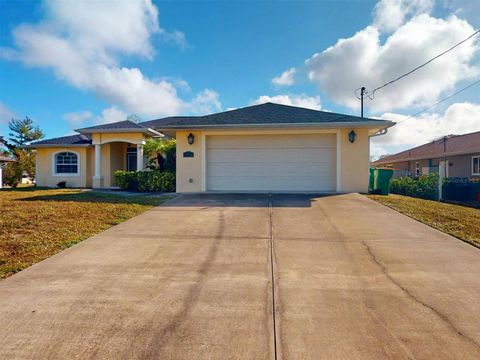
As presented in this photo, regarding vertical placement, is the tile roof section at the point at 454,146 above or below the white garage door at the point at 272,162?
above

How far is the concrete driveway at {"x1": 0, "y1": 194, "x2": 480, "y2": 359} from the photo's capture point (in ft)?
7.12

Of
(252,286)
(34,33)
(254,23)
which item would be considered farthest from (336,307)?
(34,33)

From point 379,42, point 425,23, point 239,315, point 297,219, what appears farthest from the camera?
point 379,42

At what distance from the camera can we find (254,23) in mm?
10992

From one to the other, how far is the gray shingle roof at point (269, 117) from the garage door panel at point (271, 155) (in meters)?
1.19

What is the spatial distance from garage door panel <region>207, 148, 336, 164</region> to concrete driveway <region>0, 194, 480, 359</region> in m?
5.75

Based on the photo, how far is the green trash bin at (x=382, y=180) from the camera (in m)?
11.0

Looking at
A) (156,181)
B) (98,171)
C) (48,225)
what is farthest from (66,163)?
(48,225)

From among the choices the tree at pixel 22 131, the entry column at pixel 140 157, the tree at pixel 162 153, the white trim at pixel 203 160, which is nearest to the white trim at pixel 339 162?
the white trim at pixel 203 160

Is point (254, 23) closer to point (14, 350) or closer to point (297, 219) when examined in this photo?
point (297, 219)

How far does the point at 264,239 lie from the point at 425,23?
11.6m

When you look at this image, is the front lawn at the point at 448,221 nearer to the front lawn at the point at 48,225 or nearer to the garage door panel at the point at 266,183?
the garage door panel at the point at 266,183

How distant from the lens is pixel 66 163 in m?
16.1

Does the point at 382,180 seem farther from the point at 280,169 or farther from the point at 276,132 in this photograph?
the point at 276,132
